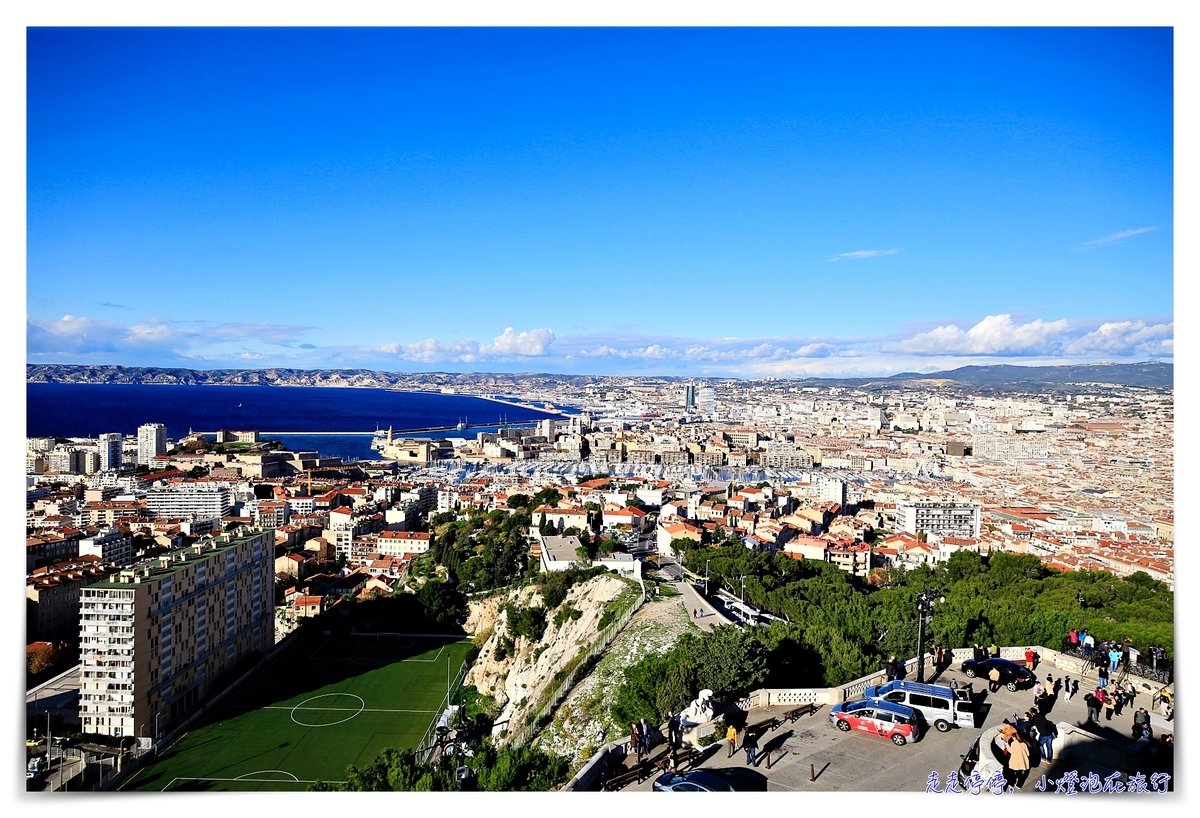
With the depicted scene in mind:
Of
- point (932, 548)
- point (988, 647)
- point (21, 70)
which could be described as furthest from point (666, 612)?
point (932, 548)

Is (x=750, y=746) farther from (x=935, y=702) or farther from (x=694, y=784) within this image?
(x=935, y=702)

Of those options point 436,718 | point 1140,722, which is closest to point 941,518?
point 436,718

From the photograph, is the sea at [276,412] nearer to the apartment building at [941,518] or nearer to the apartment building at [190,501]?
the apartment building at [190,501]

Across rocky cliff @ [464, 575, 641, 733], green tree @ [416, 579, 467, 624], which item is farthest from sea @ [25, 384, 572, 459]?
rocky cliff @ [464, 575, 641, 733]

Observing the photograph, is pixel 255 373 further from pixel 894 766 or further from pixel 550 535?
pixel 894 766

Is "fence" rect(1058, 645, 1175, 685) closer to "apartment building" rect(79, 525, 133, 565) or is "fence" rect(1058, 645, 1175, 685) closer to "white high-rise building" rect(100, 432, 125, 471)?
"apartment building" rect(79, 525, 133, 565)
